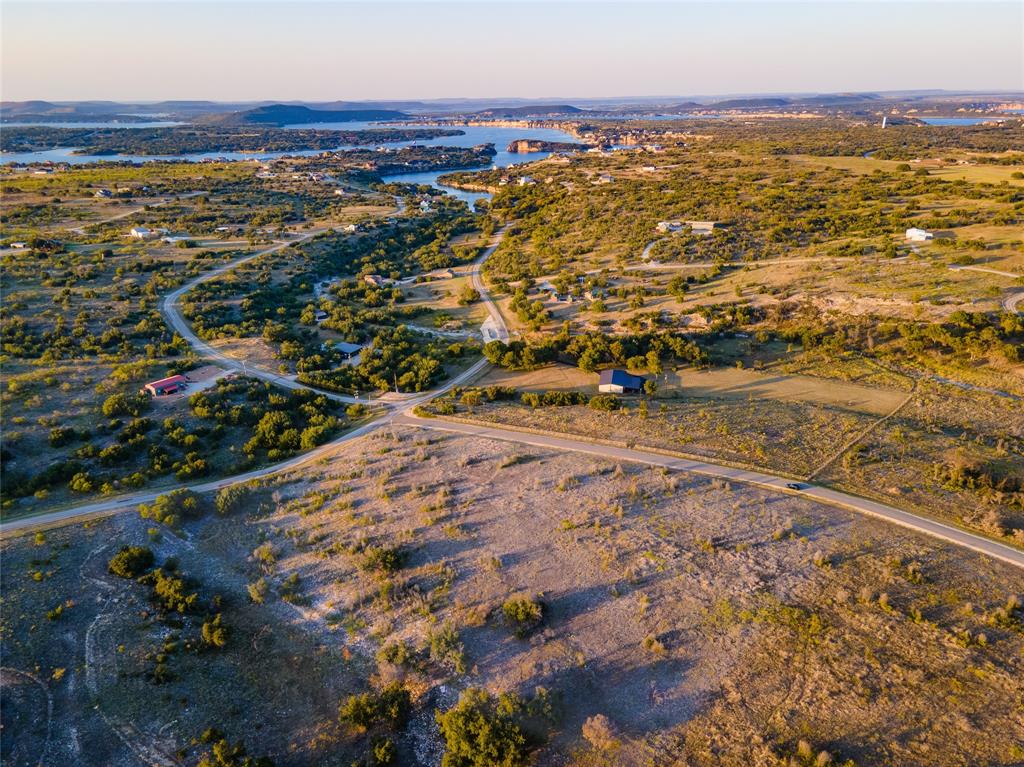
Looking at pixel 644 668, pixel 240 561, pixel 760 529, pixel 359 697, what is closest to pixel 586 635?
pixel 644 668

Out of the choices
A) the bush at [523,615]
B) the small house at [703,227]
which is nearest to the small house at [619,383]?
the bush at [523,615]

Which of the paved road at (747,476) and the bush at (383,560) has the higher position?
the paved road at (747,476)

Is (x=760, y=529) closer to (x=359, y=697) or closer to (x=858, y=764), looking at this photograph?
(x=858, y=764)

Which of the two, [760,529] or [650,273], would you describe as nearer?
[760,529]

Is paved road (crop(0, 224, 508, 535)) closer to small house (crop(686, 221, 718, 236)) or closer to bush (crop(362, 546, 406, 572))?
bush (crop(362, 546, 406, 572))

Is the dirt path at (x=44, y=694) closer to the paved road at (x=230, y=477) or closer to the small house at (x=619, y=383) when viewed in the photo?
the paved road at (x=230, y=477)
